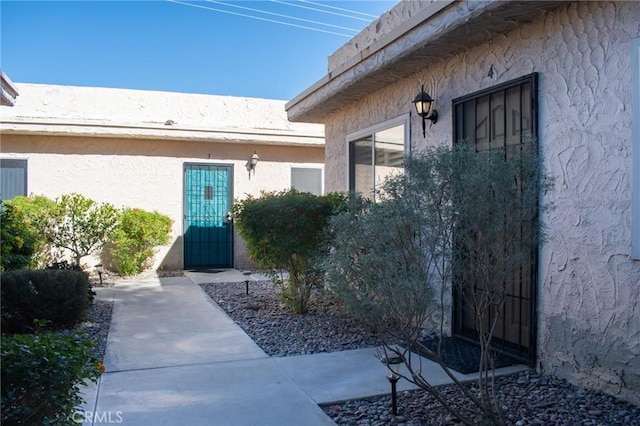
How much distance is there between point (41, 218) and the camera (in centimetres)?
966

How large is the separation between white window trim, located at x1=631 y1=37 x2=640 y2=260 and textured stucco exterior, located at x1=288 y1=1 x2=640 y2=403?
0.04 meters

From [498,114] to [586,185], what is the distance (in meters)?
1.29

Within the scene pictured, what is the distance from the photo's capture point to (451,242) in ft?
10.5

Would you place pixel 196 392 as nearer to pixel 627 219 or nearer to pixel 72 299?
pixel 72 299

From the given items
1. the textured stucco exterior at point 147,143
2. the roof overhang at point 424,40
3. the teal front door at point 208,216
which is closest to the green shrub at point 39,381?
the roof overhang at point 424,40

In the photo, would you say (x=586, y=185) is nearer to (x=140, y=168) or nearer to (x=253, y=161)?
(x=253, y=161)

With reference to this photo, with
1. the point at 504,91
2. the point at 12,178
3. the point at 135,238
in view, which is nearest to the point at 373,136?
the point at 504,91

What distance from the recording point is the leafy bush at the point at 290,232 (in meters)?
6.54

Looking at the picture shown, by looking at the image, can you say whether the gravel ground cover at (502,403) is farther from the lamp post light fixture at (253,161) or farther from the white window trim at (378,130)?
the lamp post light fixture at (253,161)

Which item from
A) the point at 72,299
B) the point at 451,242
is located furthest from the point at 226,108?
the point at 451,242

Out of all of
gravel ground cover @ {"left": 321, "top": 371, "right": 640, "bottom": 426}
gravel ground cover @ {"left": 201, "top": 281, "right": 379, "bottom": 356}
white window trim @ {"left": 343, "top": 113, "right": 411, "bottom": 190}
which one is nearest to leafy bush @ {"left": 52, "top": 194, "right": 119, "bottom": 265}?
gravel ground cover @ {"left": 201, "top": 281, "right": 379, "bottom": 356}

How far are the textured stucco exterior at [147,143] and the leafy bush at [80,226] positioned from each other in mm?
873

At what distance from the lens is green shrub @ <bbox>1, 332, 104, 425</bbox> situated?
232 centimetres

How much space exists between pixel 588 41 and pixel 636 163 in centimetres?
106
